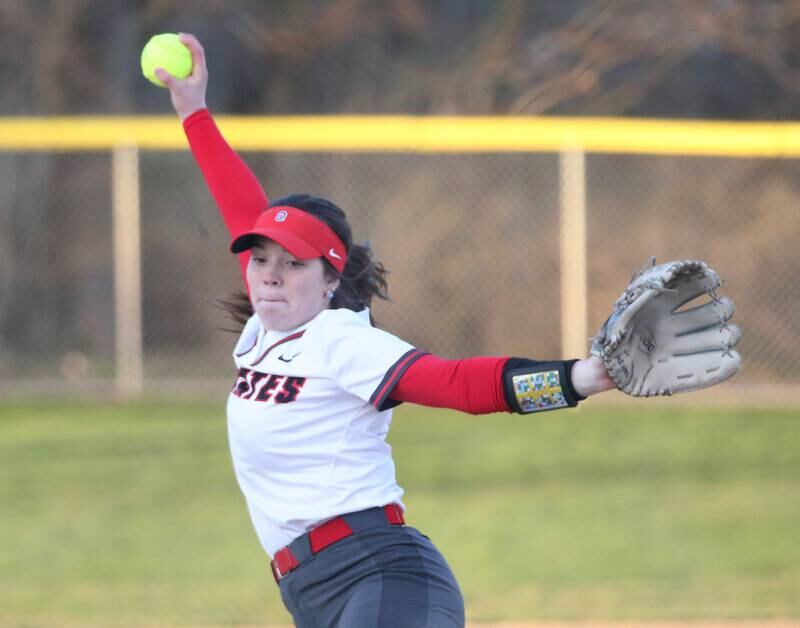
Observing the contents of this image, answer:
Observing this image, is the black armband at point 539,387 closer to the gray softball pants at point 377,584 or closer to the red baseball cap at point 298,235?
the gray softball pants at point 377,584

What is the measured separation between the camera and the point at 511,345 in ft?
33.3

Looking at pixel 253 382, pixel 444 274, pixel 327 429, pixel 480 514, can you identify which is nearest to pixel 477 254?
pixel 444 274

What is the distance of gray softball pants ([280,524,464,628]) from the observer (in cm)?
263

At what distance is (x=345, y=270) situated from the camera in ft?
10.2

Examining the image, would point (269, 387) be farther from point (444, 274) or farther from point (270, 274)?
point (444, 274)

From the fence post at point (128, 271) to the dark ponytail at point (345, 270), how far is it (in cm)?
686

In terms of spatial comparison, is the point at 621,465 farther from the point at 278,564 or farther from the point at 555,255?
the point at 278,564

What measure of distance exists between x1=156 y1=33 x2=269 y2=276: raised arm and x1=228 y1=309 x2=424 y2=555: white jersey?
612 mm

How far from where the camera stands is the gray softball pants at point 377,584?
2631 mm

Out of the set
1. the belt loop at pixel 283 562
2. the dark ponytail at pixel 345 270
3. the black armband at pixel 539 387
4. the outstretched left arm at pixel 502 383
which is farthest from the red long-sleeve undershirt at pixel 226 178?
the black armband at pixel 539 387

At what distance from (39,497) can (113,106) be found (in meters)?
6.57

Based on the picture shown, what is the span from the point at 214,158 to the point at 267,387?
0.81 metres

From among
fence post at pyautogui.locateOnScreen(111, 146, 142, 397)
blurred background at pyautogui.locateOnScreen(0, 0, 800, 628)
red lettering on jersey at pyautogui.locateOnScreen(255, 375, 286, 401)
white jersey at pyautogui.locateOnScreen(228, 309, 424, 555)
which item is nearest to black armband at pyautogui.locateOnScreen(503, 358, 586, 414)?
white jersey at pyautogui.locateOnScreen(228, 309, 424, 555)

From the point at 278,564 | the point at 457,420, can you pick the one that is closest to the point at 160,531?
the point at 457,420
